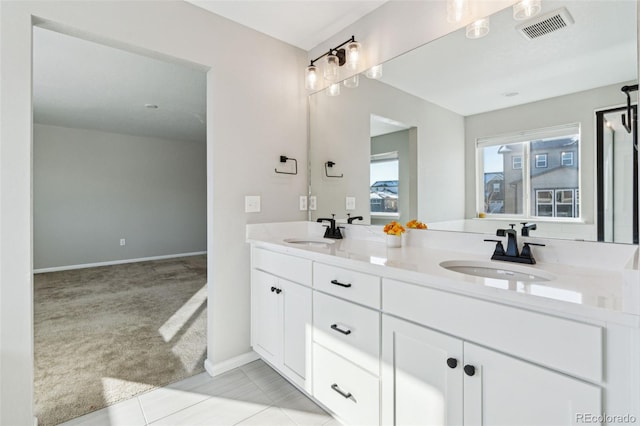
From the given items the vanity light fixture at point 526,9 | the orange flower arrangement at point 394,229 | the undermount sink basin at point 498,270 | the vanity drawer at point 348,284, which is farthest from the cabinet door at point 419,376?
the vanity light fixture at point 526,9

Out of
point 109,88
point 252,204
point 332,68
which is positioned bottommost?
point 252,204

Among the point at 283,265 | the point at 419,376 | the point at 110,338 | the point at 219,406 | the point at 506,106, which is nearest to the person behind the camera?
the point at 419,376

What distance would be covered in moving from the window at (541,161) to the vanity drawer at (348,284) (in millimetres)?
937

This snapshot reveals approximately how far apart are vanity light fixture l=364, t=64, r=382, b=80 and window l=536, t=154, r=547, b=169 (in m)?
1.10

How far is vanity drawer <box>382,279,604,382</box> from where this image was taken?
78 centimetres

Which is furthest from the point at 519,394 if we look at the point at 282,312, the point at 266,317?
the point at 266,317

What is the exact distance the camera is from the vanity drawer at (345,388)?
1322 mm

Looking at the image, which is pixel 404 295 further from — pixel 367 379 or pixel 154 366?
pixel 154 366

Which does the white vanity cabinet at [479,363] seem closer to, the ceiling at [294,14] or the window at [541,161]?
the window at [541,161]

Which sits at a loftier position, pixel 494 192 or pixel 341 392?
pixel 494 192

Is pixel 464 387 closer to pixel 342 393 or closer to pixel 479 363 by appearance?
pixel 479 363

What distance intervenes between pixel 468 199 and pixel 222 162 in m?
1.57

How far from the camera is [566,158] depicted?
1333mm

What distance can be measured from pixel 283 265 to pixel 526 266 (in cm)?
124
